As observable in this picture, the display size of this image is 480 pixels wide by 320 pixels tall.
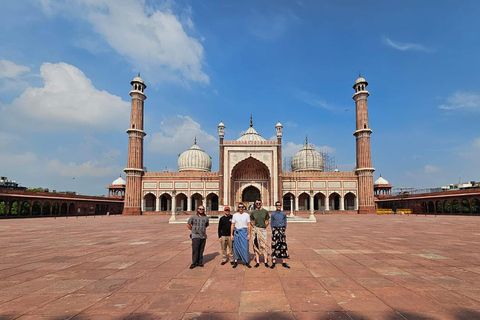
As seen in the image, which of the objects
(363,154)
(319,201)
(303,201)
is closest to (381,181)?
(363,154)

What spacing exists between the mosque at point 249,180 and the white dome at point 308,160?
652 centimetres

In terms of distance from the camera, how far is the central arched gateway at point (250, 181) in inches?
1578

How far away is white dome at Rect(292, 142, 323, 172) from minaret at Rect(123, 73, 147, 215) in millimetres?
25226

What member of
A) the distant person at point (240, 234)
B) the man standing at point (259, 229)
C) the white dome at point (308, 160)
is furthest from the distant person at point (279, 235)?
the white dome at point (308, 160)

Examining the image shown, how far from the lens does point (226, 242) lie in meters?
6.42

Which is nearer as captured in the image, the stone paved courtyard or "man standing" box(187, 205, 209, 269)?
the stone paved courtyard

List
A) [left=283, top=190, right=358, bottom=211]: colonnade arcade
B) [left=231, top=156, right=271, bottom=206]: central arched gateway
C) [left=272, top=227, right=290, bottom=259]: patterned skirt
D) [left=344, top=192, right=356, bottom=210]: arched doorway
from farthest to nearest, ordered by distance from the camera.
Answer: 1. [left=344, top=192, right=356, bottom=210]: arched doorway
2. [left=283, top=190, right=358, bottom=211]: colonnade arcade
3. [left=231, top=156, right=271, bottom=206]: central arched gateway
4. [left=272, top=227, right=290, bottom=259]: patterned skirt

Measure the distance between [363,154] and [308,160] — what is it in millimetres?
10047

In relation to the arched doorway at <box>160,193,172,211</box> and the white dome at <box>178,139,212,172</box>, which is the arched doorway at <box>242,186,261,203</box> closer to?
the white dome at <box>178,139,212,172</box>

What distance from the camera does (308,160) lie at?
47938mm

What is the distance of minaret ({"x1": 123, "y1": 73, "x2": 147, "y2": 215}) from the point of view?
38.6 metres

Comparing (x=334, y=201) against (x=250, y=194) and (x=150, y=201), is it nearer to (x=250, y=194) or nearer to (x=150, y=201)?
(x=250, y=194)

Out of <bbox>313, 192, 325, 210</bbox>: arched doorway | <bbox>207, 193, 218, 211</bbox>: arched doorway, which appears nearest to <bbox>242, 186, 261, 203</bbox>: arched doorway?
<bbox>207, 193, 218, 211</bbox>: arched doorway

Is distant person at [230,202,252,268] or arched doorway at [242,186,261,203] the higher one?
arched doorway at [242,186,261,203]
